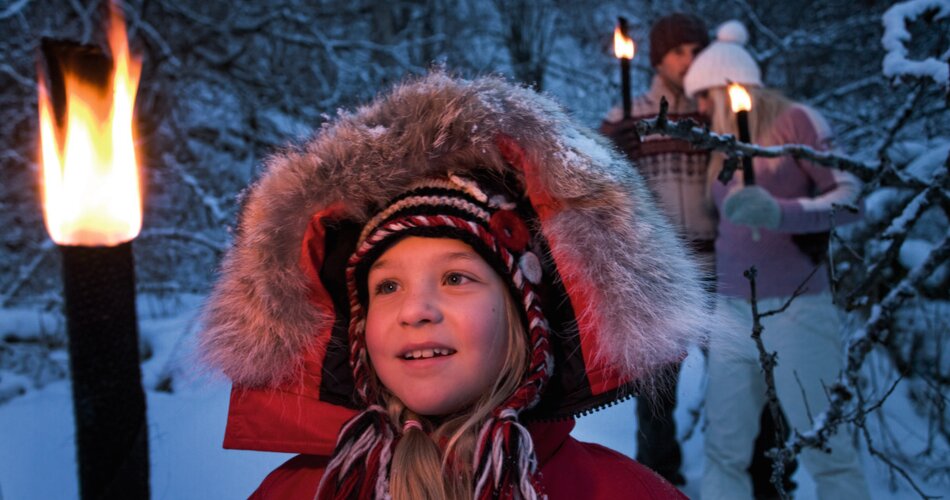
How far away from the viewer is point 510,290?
4.73 ft

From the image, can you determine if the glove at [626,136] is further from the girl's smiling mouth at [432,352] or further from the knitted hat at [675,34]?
the girl's smiling mouth at [432,352]

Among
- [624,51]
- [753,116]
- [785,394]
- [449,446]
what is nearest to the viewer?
[449,446]

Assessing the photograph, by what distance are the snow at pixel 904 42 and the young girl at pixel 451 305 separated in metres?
0.94

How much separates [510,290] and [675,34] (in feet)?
7.25

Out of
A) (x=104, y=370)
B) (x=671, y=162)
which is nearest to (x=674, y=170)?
(x=671, y=162)

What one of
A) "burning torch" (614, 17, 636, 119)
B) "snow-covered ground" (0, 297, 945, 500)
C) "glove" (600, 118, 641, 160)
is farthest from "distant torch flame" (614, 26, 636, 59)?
"snow-covered ground" (0, 297, 945, 500)

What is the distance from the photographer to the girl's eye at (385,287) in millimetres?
1447

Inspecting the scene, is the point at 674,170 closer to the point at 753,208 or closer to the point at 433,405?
the point at 753,208

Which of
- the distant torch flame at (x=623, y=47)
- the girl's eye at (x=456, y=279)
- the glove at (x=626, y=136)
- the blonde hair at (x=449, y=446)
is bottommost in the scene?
the blonde hair at (x=449, y=446)

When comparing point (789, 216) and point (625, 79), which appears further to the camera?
point (789, 216)

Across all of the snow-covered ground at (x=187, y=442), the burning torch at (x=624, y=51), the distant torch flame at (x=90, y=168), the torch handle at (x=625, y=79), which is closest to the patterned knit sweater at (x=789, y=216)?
the snow-covered ground at (x=187, y=442)

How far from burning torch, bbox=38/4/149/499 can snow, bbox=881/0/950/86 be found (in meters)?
2.01

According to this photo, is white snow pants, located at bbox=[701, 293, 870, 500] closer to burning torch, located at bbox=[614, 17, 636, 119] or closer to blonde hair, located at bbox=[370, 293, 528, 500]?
burning torch, located at bbox=[614, 17, 636, 119]

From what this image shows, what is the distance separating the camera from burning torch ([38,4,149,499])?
31.2 inches
